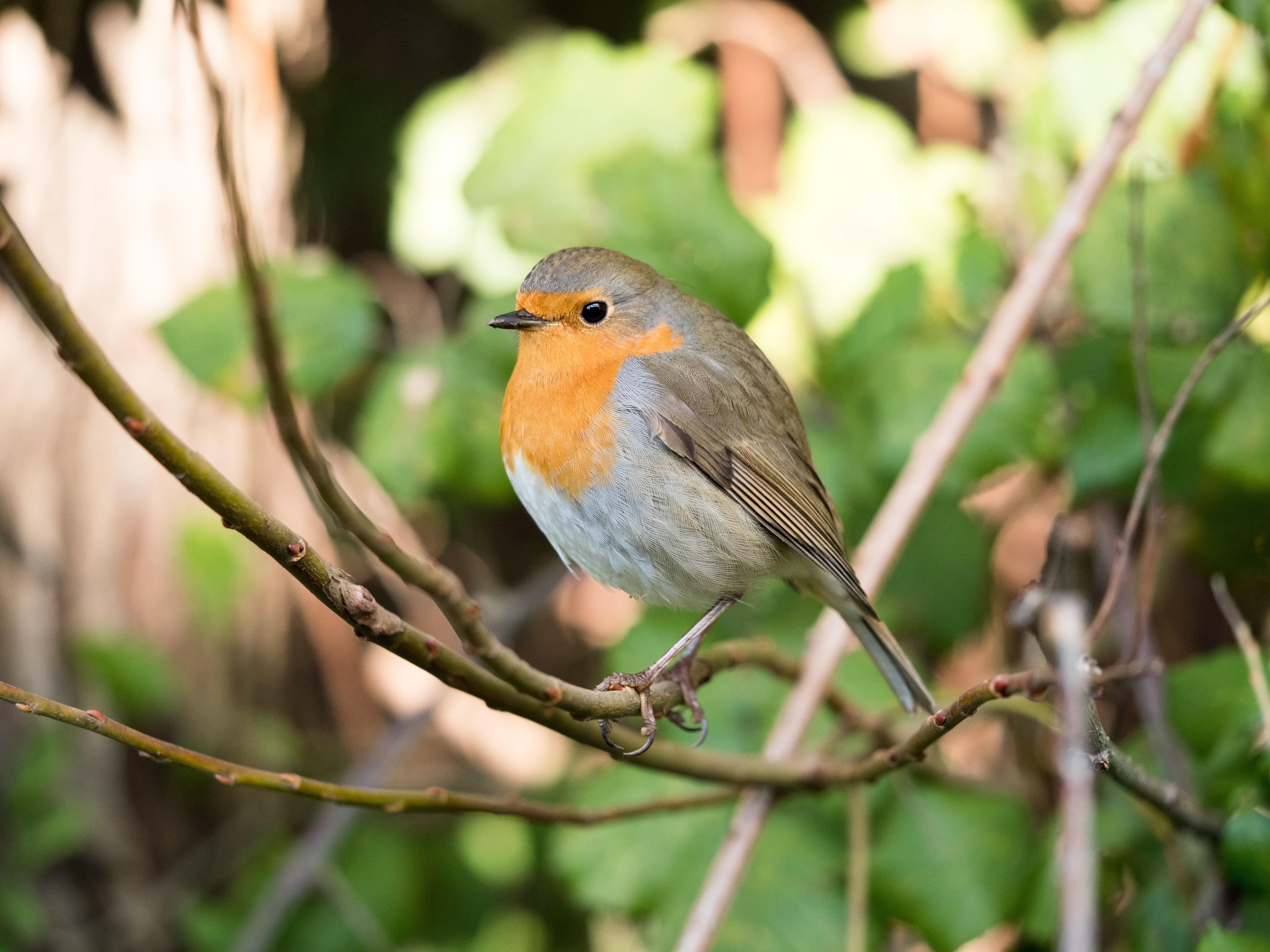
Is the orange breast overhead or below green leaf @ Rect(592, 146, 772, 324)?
below

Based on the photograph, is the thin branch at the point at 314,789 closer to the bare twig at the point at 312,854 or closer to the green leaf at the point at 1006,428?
the green leaf at the point at 1006,428

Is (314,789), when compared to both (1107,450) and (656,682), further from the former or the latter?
(1107,450)

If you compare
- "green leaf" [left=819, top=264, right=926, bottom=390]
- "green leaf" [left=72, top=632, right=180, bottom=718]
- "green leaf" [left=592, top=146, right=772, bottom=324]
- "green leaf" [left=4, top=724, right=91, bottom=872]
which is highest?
"green leaf" [left=592, top=146, right=772, bottom=324]

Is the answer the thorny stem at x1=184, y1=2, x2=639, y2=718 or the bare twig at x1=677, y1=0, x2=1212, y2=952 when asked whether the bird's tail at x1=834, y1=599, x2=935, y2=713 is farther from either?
the thorny stem at x1=184, y1=2, x2=639, y2=718

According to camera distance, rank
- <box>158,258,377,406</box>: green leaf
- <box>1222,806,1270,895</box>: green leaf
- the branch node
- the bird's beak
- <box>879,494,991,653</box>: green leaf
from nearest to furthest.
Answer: the branch node < <box>1222,806,1270,895</box>: green leaf < the bird's beak < <box>158,258,377,406</box>: green leaf < <box>879,494,991,653</box>: green leaf

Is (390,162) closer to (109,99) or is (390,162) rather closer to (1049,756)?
(109,99)

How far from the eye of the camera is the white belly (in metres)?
1.87

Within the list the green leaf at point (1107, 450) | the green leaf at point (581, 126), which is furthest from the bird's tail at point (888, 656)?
the green leaf at point (581, 126)

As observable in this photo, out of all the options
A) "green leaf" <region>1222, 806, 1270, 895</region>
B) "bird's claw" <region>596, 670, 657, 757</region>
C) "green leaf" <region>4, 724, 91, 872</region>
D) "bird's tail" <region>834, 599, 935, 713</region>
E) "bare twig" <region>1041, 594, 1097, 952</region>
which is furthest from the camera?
"green leaf" <region>4, 724, 91, 872</region>

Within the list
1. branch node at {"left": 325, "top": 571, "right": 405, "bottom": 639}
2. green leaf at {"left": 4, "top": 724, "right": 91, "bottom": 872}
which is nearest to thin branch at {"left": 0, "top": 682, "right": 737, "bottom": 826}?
branch node at {"left": 325, "top": 571, "right": 405, "bottom": 639}

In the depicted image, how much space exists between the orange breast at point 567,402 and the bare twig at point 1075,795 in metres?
1.09

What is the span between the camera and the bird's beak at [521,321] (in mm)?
1967

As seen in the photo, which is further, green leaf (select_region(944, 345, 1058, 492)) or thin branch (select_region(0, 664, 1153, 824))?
green leaf (select_region(944, 345, 1058, 492))

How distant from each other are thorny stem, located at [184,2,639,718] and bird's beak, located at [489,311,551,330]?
0.95 meters
